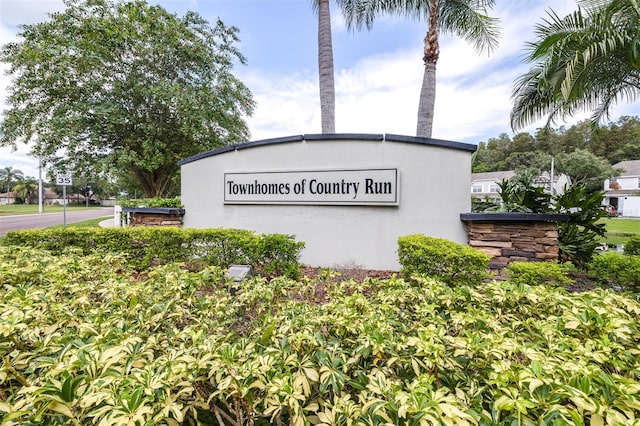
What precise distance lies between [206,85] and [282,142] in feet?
29.5

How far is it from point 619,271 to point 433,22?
766 centimetres

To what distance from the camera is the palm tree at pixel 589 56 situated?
5035mm

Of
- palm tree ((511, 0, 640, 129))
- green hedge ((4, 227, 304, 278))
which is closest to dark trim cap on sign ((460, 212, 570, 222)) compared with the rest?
palm tree ((511, 0, 640, 129))

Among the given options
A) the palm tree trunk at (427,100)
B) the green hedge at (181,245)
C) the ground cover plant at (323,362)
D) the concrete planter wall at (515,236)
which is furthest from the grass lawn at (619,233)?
the green hedge at (181,245)

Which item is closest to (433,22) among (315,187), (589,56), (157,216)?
(589,56)

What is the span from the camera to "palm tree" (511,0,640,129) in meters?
5.04

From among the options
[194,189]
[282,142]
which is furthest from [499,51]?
[194,189]

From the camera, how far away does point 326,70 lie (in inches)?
301

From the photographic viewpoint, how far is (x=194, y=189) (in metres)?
6.59

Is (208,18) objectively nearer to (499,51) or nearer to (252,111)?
(252,111)

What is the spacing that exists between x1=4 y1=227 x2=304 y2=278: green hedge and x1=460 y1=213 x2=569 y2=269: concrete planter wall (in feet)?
9.91

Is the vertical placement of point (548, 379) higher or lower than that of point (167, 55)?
lower

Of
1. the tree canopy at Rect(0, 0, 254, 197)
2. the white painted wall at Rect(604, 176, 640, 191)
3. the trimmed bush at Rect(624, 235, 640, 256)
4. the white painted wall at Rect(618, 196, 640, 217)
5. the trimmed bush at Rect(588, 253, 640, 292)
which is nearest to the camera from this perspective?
the trimmed bush at Rect(588, 253, 640, 292)

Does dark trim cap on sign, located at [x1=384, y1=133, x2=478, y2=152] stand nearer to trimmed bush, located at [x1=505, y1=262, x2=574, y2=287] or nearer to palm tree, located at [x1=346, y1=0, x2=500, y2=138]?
trimmed bush, located at [x1=505, y1=262, x2=574, y2=287]
